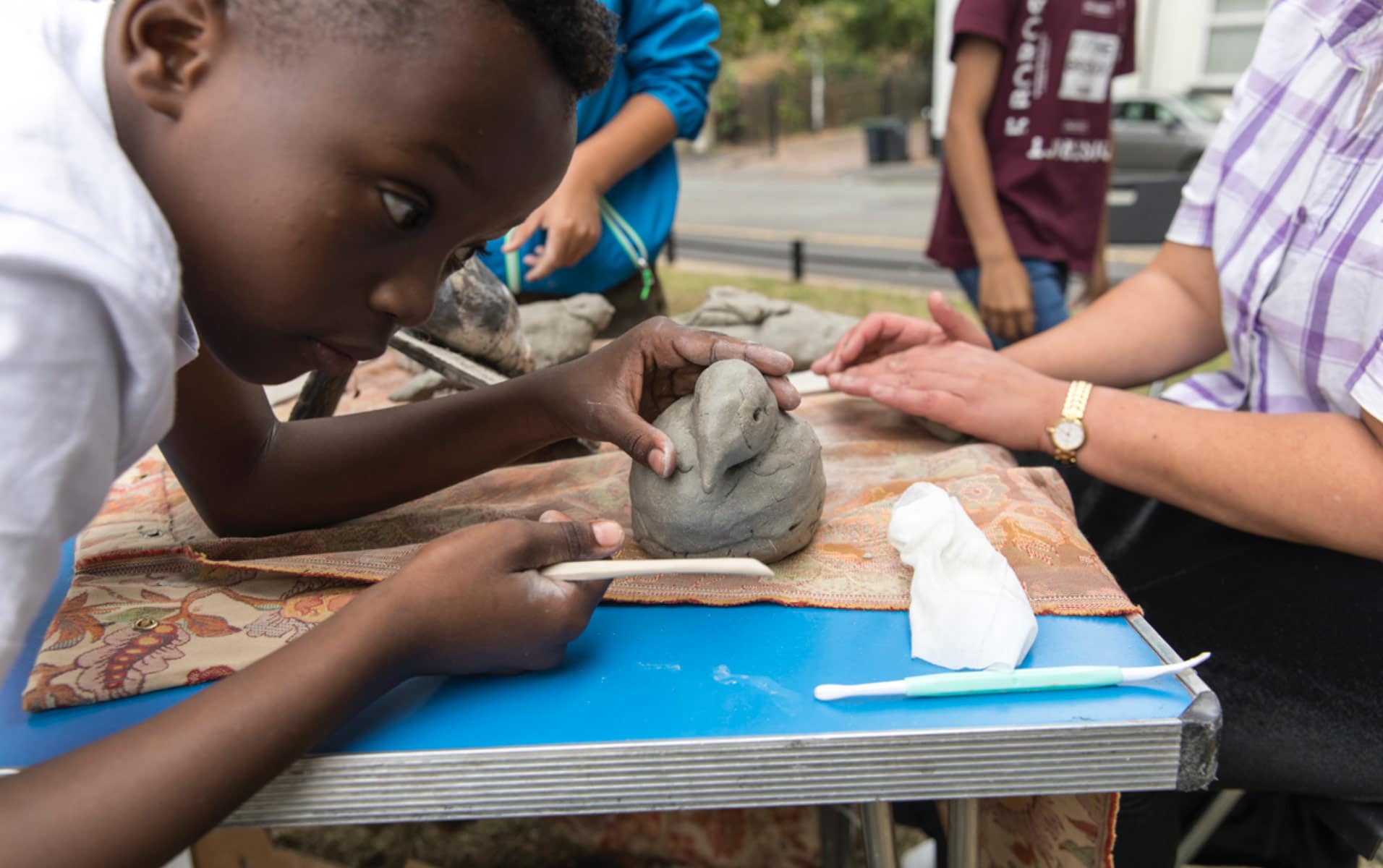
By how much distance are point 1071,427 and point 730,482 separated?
66 cm

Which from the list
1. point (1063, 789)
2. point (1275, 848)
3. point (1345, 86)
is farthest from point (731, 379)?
point (1275, 848)

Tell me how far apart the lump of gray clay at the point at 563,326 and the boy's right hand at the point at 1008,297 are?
1199mm

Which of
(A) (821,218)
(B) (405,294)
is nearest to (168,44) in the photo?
(B) (405,294)

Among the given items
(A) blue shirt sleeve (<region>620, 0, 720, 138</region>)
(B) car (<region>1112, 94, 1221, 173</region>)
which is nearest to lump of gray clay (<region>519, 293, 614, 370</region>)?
(A) blue shirt sleeve (<region>620, 0, 720, 138</region>)

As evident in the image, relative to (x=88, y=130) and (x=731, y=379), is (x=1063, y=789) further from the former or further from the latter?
(x=88, y=130)

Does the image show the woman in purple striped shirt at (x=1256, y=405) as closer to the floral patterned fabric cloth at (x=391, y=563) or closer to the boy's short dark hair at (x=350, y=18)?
the floral patterned fabric cloth at (x=391, y=563)

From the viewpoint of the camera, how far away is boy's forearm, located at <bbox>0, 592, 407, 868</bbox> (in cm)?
78

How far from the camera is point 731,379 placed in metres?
1.26

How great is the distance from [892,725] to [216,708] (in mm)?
646

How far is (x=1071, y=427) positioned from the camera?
5.20ft

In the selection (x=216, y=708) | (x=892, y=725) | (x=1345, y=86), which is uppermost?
(x=1345, y=86)

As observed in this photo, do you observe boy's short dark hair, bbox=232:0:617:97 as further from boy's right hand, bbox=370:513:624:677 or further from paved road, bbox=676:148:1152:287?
paved road, bbox=676:148:1152:287

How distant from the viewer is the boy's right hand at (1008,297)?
108 inches

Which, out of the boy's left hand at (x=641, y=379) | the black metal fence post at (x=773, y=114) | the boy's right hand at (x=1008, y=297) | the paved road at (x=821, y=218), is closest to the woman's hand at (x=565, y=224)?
the boy's left hand at (x=641, y=379)
